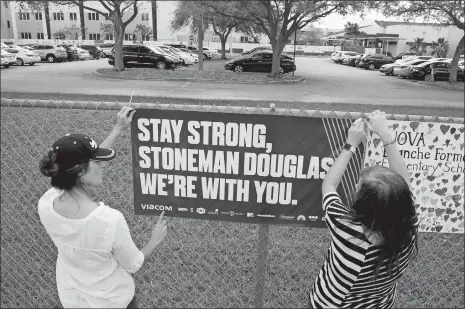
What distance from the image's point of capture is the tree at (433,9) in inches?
827

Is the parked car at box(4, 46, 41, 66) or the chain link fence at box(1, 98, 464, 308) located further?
the parked car at box(4, 46, 41, 66)

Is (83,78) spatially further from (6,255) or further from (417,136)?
(417,136)

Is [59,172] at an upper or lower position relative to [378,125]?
lower

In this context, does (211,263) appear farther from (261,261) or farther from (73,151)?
(73,151)

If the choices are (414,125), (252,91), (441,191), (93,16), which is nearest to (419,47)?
(252,91)

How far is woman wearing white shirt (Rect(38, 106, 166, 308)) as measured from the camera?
5.99 ft

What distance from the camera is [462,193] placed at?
8.91ft

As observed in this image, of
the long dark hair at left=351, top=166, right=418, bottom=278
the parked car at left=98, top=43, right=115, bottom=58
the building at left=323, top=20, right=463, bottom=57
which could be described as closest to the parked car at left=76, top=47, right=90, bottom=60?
the parked car at left=98, top=43, right=115, bottom=58

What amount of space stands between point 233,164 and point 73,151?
1045 millimetres

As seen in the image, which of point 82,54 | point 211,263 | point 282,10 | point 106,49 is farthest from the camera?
point 106,49

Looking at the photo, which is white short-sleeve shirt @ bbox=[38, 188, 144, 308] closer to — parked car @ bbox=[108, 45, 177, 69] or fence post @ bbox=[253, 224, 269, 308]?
fence post @ bbox=[253, 224, 269, 308]

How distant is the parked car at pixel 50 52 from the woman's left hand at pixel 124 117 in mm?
35135

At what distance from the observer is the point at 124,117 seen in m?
2.48

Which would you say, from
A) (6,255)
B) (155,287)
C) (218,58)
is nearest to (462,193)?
(155,287)
